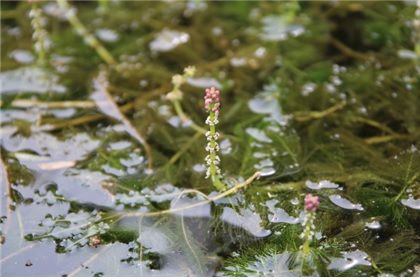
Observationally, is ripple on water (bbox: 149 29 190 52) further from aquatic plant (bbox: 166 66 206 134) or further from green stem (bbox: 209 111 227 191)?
green stem (bbox: 209 111 227 191)

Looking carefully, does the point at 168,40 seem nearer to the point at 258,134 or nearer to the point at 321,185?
the point at 258,134

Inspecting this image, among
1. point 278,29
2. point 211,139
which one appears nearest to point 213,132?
point 211,139

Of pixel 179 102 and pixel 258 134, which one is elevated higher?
pixel 179 102

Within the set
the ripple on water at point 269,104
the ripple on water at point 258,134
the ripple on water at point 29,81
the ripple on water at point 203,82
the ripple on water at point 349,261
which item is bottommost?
the ripple on water at point 349,261

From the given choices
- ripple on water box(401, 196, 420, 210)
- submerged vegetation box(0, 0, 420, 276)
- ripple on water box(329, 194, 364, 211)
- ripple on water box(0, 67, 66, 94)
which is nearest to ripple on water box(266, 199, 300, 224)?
submerged vegetation box(0, 0, 420, 276)

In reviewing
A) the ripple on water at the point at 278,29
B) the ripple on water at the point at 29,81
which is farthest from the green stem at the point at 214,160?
the ripple on water at the point at 278,29

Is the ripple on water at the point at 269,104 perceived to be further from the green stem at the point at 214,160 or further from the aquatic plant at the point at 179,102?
the green stem at the point at 214,160

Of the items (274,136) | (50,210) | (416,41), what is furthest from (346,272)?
(416,41)

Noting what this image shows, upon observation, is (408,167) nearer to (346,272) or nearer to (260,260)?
(346,272)
